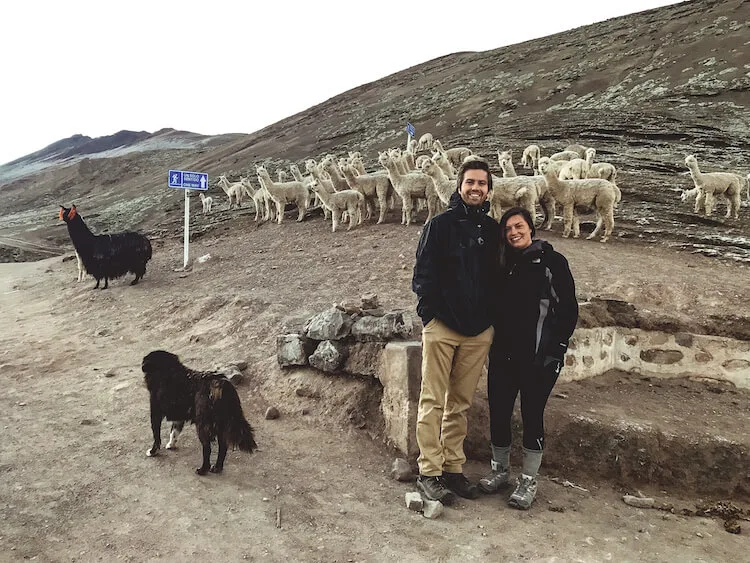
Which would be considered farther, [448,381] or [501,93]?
[501,93]

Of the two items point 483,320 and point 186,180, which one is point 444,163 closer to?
point 186,180

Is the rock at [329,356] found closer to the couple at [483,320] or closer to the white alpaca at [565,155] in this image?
the couple at [483,320]

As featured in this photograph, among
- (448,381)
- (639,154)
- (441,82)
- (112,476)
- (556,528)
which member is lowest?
(556,528)

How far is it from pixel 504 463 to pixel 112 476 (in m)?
3.27

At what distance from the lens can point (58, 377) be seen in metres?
7.18

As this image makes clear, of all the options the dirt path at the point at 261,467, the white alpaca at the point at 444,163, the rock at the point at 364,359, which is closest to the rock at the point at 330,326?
the rock at the point at 364,359

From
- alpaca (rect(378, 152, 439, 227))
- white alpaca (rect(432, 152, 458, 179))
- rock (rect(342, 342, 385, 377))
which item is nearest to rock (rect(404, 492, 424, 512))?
rock (rect(342, 342, 385, 377))

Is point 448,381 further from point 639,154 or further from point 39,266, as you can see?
point 39,266

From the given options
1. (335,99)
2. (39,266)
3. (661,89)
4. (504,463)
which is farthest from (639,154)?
(335,99)

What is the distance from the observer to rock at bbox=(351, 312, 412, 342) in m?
5.74

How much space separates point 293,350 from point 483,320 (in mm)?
3027

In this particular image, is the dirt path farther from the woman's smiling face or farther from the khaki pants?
the woman's smiling face

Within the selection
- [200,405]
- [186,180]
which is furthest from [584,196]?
[200,405]

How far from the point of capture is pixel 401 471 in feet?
15.8
